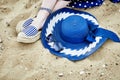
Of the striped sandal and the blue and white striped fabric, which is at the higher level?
the blue and white striped fabric

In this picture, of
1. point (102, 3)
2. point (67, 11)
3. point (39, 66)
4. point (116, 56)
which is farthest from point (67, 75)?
point (102, 3)

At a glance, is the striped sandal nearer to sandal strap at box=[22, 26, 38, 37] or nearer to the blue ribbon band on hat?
sandal strap at box=[22, 26, 38, 37]

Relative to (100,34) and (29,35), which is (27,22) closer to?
(29,35)

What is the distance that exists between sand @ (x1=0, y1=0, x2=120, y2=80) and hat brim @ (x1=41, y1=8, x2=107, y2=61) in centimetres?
3

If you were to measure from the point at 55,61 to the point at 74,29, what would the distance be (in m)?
0.26

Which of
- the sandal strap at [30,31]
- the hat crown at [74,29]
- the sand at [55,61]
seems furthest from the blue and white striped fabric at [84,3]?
the sandal strap at [30,31]

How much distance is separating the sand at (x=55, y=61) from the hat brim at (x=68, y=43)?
35 millimetres

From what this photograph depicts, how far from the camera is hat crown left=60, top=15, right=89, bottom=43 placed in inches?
85.2

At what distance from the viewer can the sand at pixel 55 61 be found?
6.62 ft

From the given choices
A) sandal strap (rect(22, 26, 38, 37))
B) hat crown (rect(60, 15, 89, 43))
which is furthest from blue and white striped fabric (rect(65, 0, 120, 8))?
sandal strap (rect(22, 26, 38, 37))

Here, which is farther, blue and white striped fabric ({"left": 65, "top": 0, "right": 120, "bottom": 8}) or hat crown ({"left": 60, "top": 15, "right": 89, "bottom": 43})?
blue and white striped fabric ({"left": 65, "top": 0, "right": 120, "bottom": 8})

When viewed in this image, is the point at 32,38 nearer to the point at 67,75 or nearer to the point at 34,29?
the point at 34,29

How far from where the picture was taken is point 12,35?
238 centimetres

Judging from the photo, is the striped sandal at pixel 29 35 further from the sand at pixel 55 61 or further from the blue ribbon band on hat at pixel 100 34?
the blue ribbon band on hat at pixel 100 34
